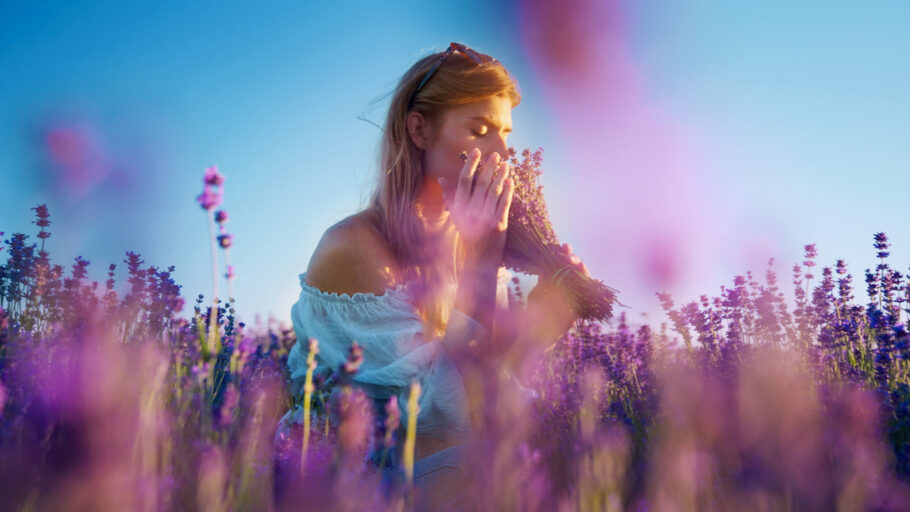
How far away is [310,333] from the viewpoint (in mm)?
2205

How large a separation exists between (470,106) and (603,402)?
1.54 meters

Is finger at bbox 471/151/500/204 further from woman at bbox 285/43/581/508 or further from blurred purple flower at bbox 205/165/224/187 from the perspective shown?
blurred purple flower at bbox 205/165/224/187

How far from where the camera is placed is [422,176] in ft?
8.85

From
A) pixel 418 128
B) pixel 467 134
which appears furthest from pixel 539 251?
pixel 418 128

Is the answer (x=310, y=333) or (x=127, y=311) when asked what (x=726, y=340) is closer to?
(x=310, y=333)

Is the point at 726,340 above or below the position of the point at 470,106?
below

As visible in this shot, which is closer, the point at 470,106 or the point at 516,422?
the point at 516,422

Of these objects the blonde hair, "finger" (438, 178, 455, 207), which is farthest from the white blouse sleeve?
"finger" (438, 178, 455, 207)

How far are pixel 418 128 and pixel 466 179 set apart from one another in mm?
619

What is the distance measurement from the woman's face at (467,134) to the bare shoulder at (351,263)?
50 cm

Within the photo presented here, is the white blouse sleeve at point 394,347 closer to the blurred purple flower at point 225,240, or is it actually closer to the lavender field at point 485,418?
the lavender field at point 485,418

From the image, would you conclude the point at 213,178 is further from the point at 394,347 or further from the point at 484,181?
the point at 484,181

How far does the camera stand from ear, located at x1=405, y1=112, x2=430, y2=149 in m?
2.68

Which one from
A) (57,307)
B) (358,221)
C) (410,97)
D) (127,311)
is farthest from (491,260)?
(57,307)
